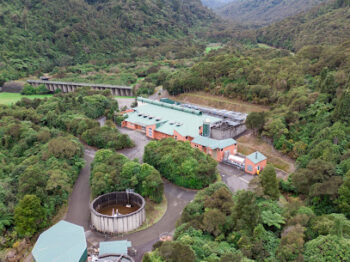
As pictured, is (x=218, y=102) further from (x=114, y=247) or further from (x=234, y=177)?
(x=114, y=247)

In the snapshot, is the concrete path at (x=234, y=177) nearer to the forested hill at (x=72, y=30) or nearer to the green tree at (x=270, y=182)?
the green tree at (x=270, y=182)

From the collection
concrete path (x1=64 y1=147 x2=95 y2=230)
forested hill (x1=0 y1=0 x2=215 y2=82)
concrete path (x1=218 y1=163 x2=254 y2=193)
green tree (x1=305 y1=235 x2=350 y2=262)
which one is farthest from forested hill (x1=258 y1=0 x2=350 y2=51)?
concrete path (x1=64 y1=147 x2=95 y2=230)

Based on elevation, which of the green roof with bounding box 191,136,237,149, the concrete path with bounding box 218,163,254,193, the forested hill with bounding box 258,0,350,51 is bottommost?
the concrete path with bounding box 218,163,254,193

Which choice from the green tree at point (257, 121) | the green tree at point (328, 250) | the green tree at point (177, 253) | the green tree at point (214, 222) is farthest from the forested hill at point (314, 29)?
the green tree at point (177, 253)

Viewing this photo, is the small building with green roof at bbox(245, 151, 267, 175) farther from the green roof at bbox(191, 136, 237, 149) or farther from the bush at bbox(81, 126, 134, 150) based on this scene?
the bush at bbox(81, 126, 134, 150)

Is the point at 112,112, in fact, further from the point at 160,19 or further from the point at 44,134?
the point at 160,19
